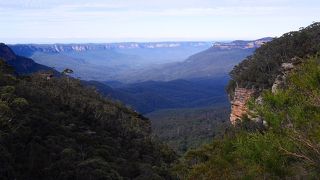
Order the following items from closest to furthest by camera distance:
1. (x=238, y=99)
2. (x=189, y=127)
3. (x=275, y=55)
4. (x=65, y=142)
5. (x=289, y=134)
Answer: (x=289, y=134) < (x=65, y=142) < (x=238, y=99) < (x=275, y=55) < (x=189, y=127)

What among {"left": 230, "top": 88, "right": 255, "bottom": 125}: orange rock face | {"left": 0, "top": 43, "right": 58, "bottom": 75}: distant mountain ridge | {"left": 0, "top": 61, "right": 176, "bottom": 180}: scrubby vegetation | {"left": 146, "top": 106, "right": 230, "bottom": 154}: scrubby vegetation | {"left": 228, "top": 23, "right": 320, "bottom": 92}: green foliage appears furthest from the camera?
{"left": 0, "top": 43, "right": 58, "bottom": 75}: distant mountain ridge

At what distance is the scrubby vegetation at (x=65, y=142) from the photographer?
3309cm

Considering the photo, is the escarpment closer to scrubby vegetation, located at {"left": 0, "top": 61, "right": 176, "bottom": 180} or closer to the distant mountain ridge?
scrubby vegetation, located at {"left": 0, "top": 61, "right": 176, "bottom": 180}

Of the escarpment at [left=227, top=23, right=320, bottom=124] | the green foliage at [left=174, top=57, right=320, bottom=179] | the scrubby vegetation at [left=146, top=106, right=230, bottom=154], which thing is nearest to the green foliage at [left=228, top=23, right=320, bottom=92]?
the escarpment at [left=227, top=23, right=320, bottom=124]

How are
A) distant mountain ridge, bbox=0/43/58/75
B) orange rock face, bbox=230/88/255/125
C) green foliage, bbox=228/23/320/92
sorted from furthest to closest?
distant mountain ridge, bbox=0/43/58/75 < orange rock face, bbox=230/88/255/125 < green foliage, bbox=228/23/320/92

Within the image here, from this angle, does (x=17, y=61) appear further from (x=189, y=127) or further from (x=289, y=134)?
(x=289, y=134)

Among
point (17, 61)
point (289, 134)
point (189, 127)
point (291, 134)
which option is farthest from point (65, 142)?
point (17, 61)

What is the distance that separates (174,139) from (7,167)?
267 ft

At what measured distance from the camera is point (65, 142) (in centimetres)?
3888

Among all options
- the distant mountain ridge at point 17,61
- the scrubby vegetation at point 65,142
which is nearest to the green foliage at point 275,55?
the scrubby vegetation at point 65,142

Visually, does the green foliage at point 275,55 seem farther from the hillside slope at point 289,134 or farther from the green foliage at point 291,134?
the green foliage at point 291,134

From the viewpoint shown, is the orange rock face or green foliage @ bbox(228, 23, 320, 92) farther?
the orange rock face

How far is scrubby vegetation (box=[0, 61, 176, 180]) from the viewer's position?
33094mm

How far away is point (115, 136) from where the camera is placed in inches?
1961
